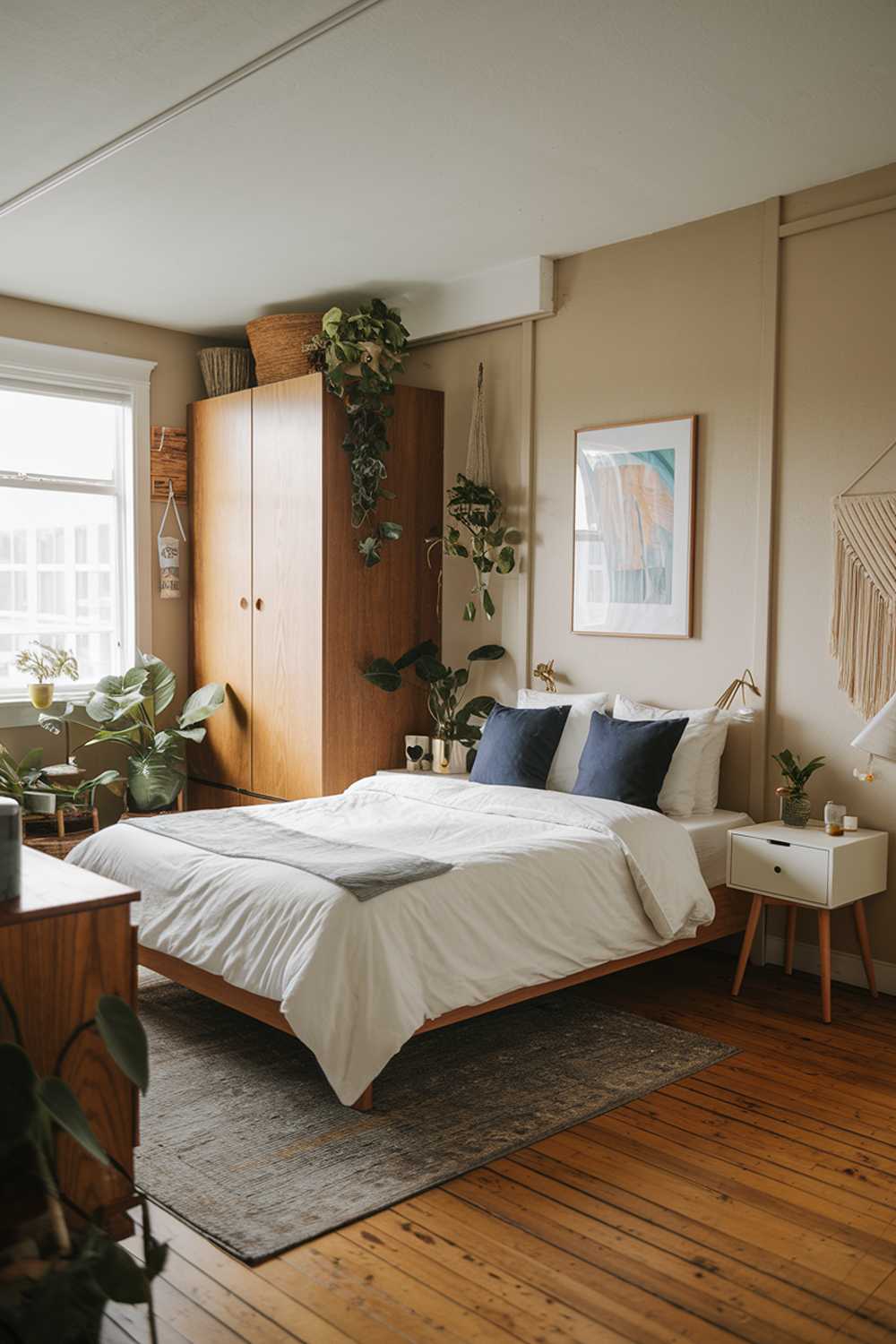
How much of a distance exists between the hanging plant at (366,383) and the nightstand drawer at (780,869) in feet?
7.17

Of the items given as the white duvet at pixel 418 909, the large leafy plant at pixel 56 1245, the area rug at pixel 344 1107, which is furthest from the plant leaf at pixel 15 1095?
the white duvet at pixel 418 909

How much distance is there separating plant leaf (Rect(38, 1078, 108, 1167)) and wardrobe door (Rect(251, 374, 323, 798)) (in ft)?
11.1

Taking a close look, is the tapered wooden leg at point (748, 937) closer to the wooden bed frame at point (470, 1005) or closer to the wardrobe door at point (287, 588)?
the wooden bed frame at point (470, 1005)

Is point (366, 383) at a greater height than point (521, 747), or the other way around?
point (366, 383)

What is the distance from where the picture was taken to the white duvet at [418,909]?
289 centimetres

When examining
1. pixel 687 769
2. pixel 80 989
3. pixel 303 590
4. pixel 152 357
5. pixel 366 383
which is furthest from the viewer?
pixel 152 357

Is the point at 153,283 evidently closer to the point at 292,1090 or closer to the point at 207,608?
the point at 207,608

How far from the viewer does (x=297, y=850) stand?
11.4 feet

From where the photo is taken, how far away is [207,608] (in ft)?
19.2

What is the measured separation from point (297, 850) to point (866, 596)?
2096 mm

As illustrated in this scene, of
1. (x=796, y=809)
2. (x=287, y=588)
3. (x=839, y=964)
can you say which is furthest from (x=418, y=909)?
(x=287, y=588)

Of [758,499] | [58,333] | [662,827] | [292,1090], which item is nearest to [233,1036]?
[292,1090]

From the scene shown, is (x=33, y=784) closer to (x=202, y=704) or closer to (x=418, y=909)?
(x=202, y=704)

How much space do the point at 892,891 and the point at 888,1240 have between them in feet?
5.53
